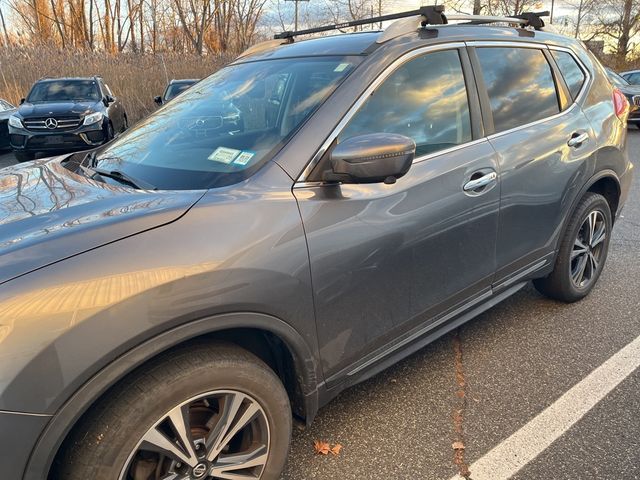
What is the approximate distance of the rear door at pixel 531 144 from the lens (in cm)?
268

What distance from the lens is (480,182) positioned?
2479 millimetres

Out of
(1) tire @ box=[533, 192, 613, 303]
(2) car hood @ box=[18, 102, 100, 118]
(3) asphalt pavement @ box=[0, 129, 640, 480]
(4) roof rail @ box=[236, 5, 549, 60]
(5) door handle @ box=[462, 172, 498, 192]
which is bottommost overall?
(3) asphalt pavement @ box=[0, 129, 640, 480]

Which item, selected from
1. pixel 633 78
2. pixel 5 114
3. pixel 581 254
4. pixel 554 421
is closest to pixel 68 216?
pixel 554 421

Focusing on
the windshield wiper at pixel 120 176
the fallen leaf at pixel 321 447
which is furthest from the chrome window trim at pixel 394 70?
the fallen leaf at pixel 321 447

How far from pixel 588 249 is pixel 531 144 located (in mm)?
1136

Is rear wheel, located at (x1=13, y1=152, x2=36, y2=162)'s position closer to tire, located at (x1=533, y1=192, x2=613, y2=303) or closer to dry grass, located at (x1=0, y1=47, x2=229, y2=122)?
dry grass, located at (x1=0, y1=47, x2=229, y2=122)

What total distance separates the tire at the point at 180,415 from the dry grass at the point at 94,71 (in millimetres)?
16170

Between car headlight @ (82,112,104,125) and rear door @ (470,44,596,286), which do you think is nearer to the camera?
rear door @ (470,44,596,286)

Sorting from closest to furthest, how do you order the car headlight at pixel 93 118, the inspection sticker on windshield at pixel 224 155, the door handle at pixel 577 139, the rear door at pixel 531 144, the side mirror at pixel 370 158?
the side mirror at pixel 370 158, the inspection sticker on windshield at pixel 224 155, the rear door at pixel 531 144, the door handle at pixel 577 139, the car headlight at pixel 93 118

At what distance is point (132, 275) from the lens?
148 centimetres

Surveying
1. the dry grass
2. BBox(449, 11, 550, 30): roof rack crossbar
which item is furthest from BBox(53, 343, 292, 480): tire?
the dry grass

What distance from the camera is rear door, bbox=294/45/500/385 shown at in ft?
6.45

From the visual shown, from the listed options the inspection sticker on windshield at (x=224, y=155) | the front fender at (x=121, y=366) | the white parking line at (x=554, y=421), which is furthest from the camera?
the white parking line at (x=554, y=421)

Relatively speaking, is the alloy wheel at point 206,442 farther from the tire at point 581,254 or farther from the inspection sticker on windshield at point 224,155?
the tire at point 581,254
